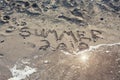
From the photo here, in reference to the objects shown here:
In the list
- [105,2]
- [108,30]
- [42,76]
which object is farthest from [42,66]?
[105,2]

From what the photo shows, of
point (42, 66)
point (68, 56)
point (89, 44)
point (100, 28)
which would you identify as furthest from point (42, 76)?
point (100, 28)

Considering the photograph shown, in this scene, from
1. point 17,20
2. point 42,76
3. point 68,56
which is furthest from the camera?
point 17,20

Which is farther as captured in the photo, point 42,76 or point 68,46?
point 68,46

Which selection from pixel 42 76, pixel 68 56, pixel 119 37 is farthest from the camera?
pixel 119 37

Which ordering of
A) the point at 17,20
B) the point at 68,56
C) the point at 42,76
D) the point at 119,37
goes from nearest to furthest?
the point at 42,76, the point at 68,56, the point at 119,37, the point at 17,20

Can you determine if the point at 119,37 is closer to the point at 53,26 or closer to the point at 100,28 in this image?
the point at 100,28

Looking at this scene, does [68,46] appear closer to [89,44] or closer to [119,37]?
[89,44]
